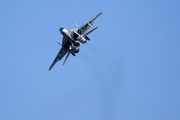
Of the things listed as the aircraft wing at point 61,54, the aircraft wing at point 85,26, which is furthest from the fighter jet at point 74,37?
the aircraft wing at point 61,54

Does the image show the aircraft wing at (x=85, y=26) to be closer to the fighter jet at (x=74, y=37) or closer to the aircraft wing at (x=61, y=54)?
the fighter jet at (x=74, y=37)

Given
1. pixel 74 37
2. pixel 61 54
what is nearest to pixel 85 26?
pixel 74 37

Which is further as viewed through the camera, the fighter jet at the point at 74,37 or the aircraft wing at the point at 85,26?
the aircraft wing at the point at 85,26

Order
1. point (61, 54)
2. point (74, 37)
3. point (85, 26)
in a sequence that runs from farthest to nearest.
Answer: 1. point (61, 54)
2. point (85, 26)
3. point (74, 37)

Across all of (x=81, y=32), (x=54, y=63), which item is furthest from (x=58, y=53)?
(x=81, y=32)

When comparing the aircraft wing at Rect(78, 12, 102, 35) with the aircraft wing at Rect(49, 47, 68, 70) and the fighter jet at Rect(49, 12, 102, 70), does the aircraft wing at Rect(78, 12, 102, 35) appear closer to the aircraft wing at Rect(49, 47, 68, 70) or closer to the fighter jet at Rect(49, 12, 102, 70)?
the fighter jet at Rect(49, 12, 102, 70)

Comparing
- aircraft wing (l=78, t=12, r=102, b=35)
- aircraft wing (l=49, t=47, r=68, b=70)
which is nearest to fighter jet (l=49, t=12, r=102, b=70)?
aircraft wing (l=78, t=12, r=102, b=35)

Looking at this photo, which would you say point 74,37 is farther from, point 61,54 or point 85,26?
point 61,54

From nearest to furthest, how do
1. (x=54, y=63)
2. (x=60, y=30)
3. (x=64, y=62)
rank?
(x=60, y=30)
(x=64, y=62)
(x=54, y=63)

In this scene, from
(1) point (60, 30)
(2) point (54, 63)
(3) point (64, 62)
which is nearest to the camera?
(1) point (60, 30)

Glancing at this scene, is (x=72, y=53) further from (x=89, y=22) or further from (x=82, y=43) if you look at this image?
(x=89, y=22)

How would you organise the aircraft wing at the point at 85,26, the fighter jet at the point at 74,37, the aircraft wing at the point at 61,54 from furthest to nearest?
1. the aircraft wing at the point at 61,54
2. the aircraft wing at the point at 85,26
3. the fighter jet at the point at 74,37

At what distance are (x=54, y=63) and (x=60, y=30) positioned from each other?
12.2 meters

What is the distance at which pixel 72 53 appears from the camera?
6956cm
